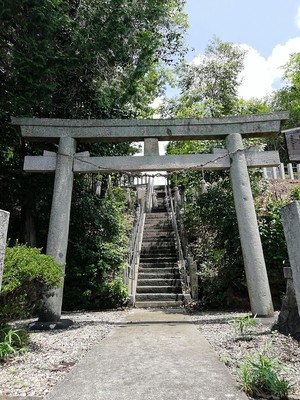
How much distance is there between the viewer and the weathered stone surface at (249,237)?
18.8ft

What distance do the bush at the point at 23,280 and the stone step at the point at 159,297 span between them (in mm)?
4323

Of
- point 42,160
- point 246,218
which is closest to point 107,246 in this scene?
point 42,160

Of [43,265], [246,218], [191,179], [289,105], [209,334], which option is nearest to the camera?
[43,265]

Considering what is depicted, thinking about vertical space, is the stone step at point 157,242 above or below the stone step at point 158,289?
above

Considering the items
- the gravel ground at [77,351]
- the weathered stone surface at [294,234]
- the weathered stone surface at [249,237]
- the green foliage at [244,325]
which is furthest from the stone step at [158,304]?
the weathered stone surface at [294,234]

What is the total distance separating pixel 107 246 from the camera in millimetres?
8609

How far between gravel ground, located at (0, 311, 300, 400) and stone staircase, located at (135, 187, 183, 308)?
2525 mm

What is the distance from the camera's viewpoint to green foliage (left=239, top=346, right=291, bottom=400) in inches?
94.2

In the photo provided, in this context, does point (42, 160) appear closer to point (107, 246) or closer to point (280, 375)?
point (107, 246)

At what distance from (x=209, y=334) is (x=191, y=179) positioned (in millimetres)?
7021

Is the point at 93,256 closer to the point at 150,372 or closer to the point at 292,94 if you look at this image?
the point at 150,372

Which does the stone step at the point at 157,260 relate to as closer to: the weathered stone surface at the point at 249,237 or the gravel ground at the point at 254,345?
the weathered stone surface at the point at 249,237

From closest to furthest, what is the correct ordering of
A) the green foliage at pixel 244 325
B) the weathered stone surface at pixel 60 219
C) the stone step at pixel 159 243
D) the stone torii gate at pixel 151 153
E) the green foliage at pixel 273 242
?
the green foliage at pixel 244 325, the weathered stone surface at pixel 60 219, the stone torii gate at pixel 151 153, the green foliage at pixel 273 242, the stone step at pixel 159 243

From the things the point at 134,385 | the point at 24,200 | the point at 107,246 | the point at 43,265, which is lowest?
the point at 134,385
